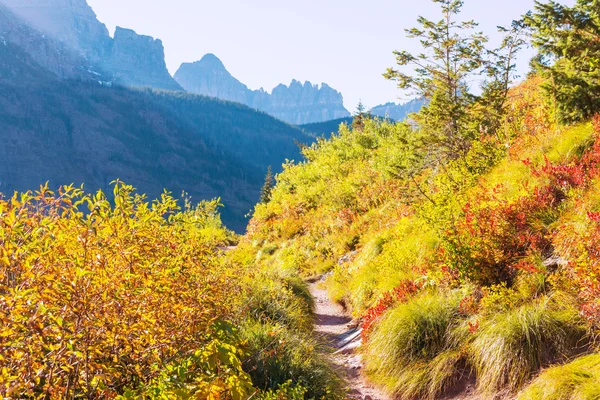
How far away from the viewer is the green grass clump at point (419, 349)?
580 centimetres

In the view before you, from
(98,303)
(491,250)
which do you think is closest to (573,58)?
(491,250)

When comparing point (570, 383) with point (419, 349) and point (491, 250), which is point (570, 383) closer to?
point (419, 349)

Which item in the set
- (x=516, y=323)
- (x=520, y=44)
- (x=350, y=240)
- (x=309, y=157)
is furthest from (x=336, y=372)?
(x=309, y=157)

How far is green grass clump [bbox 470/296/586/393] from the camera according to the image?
5.12 meters

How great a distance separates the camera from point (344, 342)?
8477mm

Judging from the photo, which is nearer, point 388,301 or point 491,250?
point 491,250

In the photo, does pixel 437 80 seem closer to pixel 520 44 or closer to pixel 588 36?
pixel 520 44

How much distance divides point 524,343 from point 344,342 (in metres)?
3.82

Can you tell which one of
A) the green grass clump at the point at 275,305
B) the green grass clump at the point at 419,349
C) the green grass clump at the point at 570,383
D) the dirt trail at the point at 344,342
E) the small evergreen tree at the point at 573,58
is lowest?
the dirt trail at the point at 344,342

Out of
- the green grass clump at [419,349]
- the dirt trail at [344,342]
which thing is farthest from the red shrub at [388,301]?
the green grass clump at [419,349]

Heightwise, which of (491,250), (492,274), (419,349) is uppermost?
(491,250)

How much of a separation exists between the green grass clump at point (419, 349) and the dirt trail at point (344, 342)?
221 mm

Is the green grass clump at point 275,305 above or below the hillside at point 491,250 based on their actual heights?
below

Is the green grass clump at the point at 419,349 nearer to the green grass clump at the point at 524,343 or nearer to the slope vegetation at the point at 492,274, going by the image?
the slope vegetation at the point at 492,274
